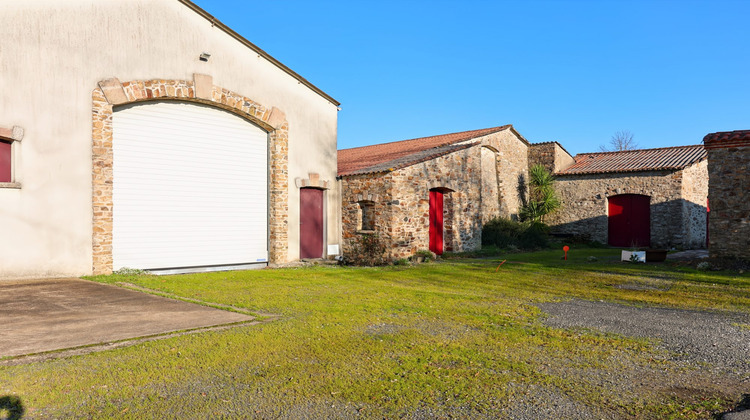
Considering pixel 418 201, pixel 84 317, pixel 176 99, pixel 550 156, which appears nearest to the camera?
pixel 84 317

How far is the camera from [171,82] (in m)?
10.4

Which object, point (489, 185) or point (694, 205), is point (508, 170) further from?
point (694, 205)

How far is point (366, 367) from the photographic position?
3.66m

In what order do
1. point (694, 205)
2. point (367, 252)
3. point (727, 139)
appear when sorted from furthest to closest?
point (694, 205)
point (367, 252)
point (727, 139)

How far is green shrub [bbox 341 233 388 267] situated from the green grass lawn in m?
5.78

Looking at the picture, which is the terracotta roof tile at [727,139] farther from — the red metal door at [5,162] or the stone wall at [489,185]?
the red metal door at [5,162]

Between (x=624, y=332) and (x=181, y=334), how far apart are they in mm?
4493

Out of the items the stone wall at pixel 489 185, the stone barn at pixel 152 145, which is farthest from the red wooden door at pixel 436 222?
the stone wall at pixel 489 185

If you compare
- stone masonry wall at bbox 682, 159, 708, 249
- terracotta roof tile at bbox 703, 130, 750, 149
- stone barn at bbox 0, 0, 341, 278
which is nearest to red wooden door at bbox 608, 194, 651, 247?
stone masonry wall at bbox 682, 159, 708, 249

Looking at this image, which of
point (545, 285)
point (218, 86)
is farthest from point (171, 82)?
point (545, 285)

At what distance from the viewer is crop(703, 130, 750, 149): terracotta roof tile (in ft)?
33.2

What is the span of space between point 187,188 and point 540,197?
1505 centimetres

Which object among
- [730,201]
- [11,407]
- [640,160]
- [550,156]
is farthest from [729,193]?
[11,407]

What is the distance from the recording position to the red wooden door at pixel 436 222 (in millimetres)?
14266
